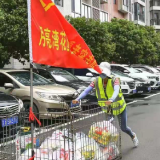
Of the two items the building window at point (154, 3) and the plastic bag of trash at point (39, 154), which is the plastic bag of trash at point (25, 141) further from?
the building window at point (154, 3)

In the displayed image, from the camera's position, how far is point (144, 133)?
6.91 metres

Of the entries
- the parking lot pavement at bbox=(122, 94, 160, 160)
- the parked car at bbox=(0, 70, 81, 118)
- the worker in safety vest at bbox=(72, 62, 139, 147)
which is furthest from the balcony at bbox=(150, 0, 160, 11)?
the worker in safety vest at bbox=(72, 62, 139, 147)

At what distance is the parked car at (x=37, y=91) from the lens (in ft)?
25.8

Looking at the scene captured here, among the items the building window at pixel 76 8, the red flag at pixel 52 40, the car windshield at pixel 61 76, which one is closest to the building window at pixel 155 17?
the building window at pixel 76 8

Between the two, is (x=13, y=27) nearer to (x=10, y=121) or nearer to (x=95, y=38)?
(x=95, y=38)

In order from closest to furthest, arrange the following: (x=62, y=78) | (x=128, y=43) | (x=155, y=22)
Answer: (x=62, y=78) → (x=128, y=43) → (x=155, y=22)

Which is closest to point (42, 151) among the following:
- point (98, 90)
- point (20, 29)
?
point (98, 90)

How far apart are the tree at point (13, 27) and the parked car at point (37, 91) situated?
2.41 m

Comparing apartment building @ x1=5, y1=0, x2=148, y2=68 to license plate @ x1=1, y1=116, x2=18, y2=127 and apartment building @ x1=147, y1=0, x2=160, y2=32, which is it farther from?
license plate @ x1=1, y1=116, x2=18, y2=127

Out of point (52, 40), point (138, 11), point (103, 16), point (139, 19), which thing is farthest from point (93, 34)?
point (139, 19)

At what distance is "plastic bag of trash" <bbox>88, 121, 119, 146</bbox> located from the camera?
13.8 feet

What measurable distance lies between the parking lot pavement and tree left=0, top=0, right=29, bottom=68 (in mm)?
4896

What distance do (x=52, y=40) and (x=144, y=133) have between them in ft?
13.6

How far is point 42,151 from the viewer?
3.79 metres
